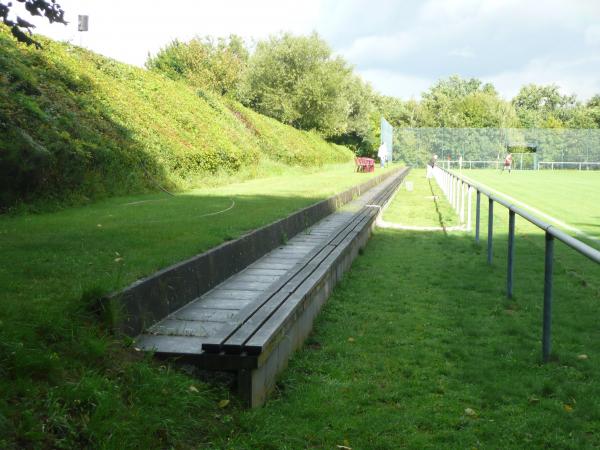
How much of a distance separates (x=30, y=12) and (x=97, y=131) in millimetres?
9601

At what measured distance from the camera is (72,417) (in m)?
3.01

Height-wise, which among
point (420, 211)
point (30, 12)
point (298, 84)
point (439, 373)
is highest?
point (298, 84)

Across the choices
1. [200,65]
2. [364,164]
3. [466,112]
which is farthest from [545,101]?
[364,164]

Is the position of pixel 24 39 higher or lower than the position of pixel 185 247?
higher

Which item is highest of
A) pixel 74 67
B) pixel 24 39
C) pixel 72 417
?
pixel 74 67

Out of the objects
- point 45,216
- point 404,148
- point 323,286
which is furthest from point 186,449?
point 404,148

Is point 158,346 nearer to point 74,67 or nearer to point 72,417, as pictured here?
point 72,417

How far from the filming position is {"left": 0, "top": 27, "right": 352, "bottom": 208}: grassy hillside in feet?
33.8

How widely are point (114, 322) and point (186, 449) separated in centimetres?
104

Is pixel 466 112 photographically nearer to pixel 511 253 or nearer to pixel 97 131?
pixel 97 131

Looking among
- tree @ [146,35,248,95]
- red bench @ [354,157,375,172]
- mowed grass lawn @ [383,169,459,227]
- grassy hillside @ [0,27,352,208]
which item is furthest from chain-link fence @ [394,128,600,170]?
mowed grass lawn @ [383,169,459,227]

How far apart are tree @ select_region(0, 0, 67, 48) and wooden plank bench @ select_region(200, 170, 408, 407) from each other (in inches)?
102

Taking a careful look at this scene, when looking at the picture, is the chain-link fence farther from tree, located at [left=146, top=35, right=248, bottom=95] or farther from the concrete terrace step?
the concrete terrace step

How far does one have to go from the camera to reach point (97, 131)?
46.8 feet
